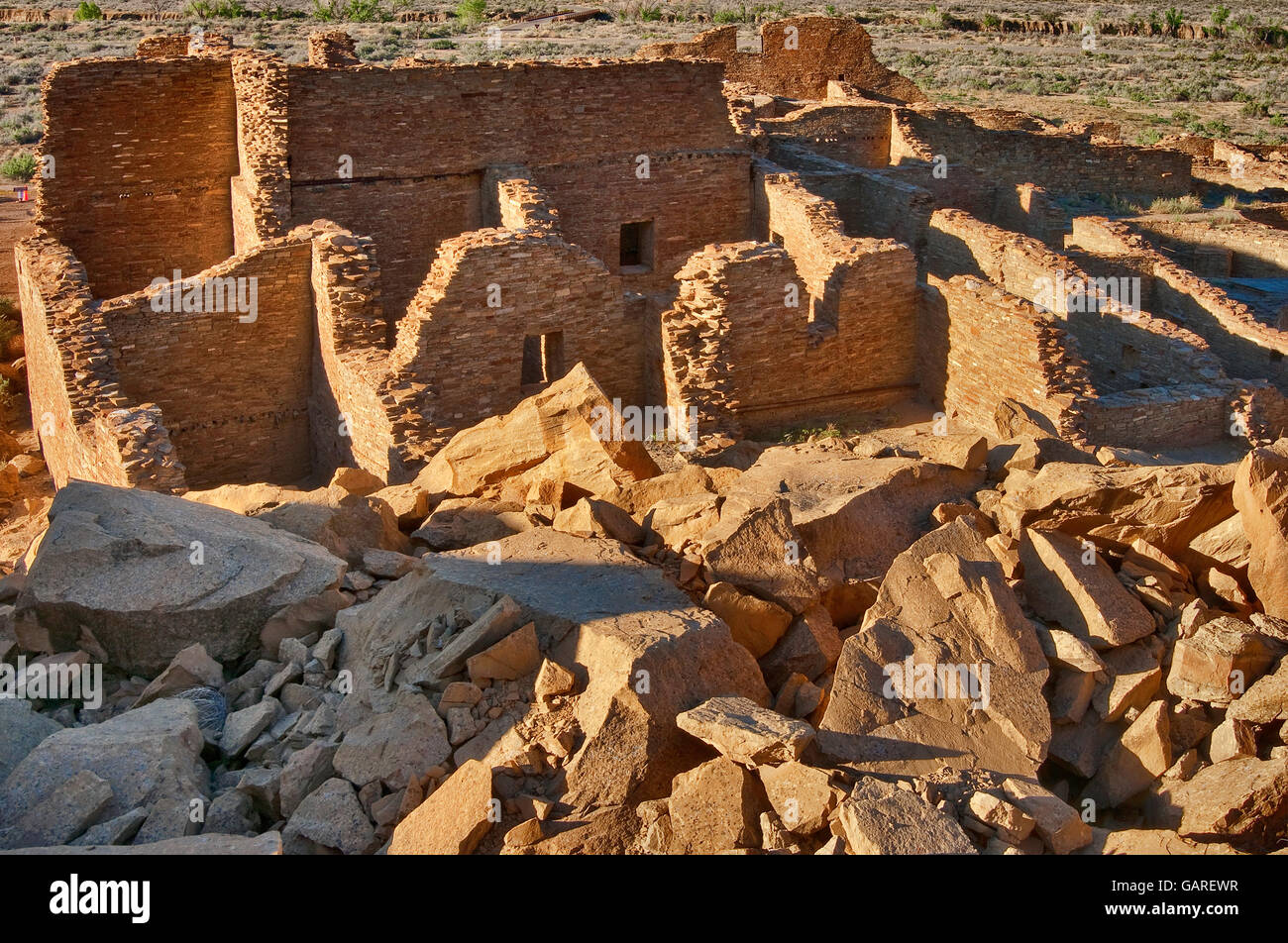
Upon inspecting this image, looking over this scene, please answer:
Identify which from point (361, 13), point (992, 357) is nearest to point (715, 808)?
point (992, 357)

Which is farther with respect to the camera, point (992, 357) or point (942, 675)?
point (992, 357)

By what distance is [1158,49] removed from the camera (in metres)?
50.5

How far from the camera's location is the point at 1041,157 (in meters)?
22.8

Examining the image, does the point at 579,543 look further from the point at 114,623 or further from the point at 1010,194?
the point at 1010,194

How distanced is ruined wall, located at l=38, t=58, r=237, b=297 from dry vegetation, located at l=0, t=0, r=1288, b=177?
13.3m

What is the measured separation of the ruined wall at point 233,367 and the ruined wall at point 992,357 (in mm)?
6177

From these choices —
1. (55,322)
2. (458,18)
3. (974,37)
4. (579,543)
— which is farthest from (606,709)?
(974,37)

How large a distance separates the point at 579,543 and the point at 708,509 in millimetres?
876

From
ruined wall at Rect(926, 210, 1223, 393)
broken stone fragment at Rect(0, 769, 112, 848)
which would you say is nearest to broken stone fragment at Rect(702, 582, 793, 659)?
broken stone fragment at Rect(0, 769, 112, 848)

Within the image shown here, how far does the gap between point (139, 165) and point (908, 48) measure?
120 ft

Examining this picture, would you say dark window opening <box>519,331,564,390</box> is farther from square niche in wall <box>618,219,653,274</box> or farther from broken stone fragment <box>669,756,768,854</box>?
broken stone fragment <box>669,756,768,854</box>

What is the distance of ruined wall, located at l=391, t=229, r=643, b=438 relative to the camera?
1213 cm

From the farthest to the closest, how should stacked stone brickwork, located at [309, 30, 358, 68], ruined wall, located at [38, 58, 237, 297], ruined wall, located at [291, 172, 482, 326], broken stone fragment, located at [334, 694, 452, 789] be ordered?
stacked stone brickwork, located at [309, 30, 358, 68], ruined wall, located at [38, 58, 237, 297], ruined wall, located at [291, 172, 482, 326], broken stone fragment, located at [334, 694, 452, 789]

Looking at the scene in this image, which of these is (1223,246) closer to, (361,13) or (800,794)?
(800,794)
